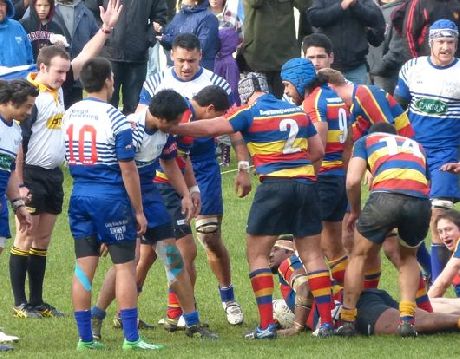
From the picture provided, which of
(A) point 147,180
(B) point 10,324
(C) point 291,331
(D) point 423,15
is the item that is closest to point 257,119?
(A) point 147,180

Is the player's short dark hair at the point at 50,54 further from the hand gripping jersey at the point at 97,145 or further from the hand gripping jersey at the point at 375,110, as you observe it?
the hand gripping jersey at the point at 375,110

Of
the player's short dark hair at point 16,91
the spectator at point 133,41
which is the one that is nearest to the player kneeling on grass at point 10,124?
the player's short dark hair at point 16,91

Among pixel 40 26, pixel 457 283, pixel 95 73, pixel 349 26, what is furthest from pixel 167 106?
pixel 349 26

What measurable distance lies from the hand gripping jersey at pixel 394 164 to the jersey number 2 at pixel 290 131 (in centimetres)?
52

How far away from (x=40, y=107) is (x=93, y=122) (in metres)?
1.80

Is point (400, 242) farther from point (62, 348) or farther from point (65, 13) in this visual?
point (65, 13)

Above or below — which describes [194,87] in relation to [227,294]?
above

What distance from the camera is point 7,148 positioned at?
1073 centimetres

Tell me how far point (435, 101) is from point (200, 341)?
13.2 feet

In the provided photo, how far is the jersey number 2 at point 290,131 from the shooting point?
1087 cm

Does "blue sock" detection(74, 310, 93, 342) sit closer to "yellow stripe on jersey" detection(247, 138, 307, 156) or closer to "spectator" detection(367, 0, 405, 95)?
"yellow stripe on jersey" detection(247, 138, 307, 156)

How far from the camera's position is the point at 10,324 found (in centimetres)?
1177

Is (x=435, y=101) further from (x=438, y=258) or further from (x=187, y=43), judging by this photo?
(x=187, y=43)

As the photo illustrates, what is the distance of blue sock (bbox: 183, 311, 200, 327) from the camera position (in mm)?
11109
